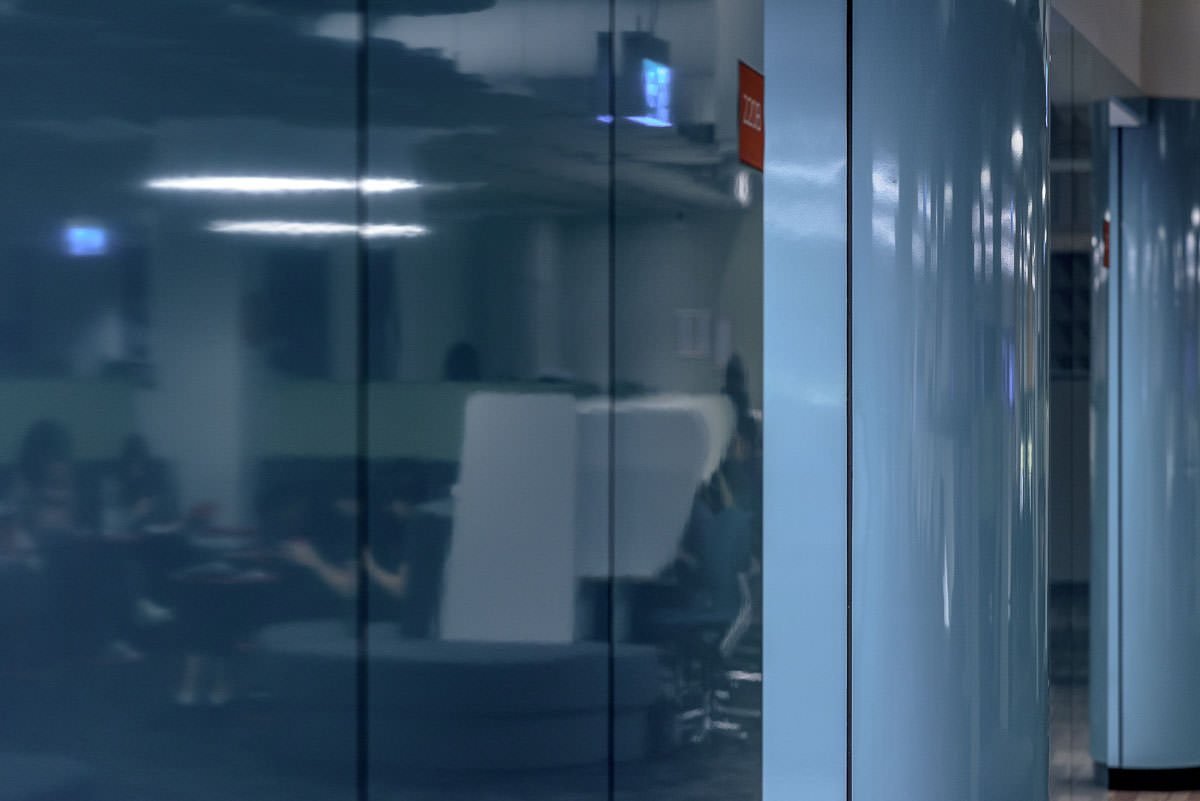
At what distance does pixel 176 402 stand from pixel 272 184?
14.5 inches

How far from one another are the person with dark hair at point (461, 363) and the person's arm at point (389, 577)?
1.14 ft

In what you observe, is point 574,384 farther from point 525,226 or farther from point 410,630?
point 410,630

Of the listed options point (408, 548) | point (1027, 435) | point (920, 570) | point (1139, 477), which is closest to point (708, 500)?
point (920, 570)

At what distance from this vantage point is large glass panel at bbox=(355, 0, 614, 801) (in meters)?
2.46

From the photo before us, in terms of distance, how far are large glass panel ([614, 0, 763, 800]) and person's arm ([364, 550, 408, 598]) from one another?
32.7 inches

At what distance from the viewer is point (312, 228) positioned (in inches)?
88.7

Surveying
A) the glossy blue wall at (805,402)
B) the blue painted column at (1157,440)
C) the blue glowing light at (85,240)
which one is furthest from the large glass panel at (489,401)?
the blue painted column at (1157,440)

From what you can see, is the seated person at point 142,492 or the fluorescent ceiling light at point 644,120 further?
the fluorescent ceiling light at point 644,120

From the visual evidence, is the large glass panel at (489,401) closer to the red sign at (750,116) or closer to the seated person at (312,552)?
the seated person at (312,552)

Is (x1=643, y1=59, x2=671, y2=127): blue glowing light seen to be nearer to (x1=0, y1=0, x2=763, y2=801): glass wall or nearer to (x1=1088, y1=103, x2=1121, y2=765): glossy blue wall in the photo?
(x1=0, y1=0, x2=763, y2=801): glass wall

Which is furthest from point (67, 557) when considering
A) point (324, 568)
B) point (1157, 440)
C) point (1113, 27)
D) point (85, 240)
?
point (1157, 440)

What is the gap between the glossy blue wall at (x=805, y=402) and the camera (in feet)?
13.2

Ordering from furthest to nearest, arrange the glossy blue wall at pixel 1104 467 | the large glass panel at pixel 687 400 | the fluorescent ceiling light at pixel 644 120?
the glossy blue wall at pixel 1104 467
the large glass panel at pixel 687 400
the fluorescent ceiling light at pixel 644 120

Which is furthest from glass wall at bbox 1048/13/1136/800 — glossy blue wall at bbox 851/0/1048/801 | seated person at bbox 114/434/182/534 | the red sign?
seated person at bbox 114/434/182/534
